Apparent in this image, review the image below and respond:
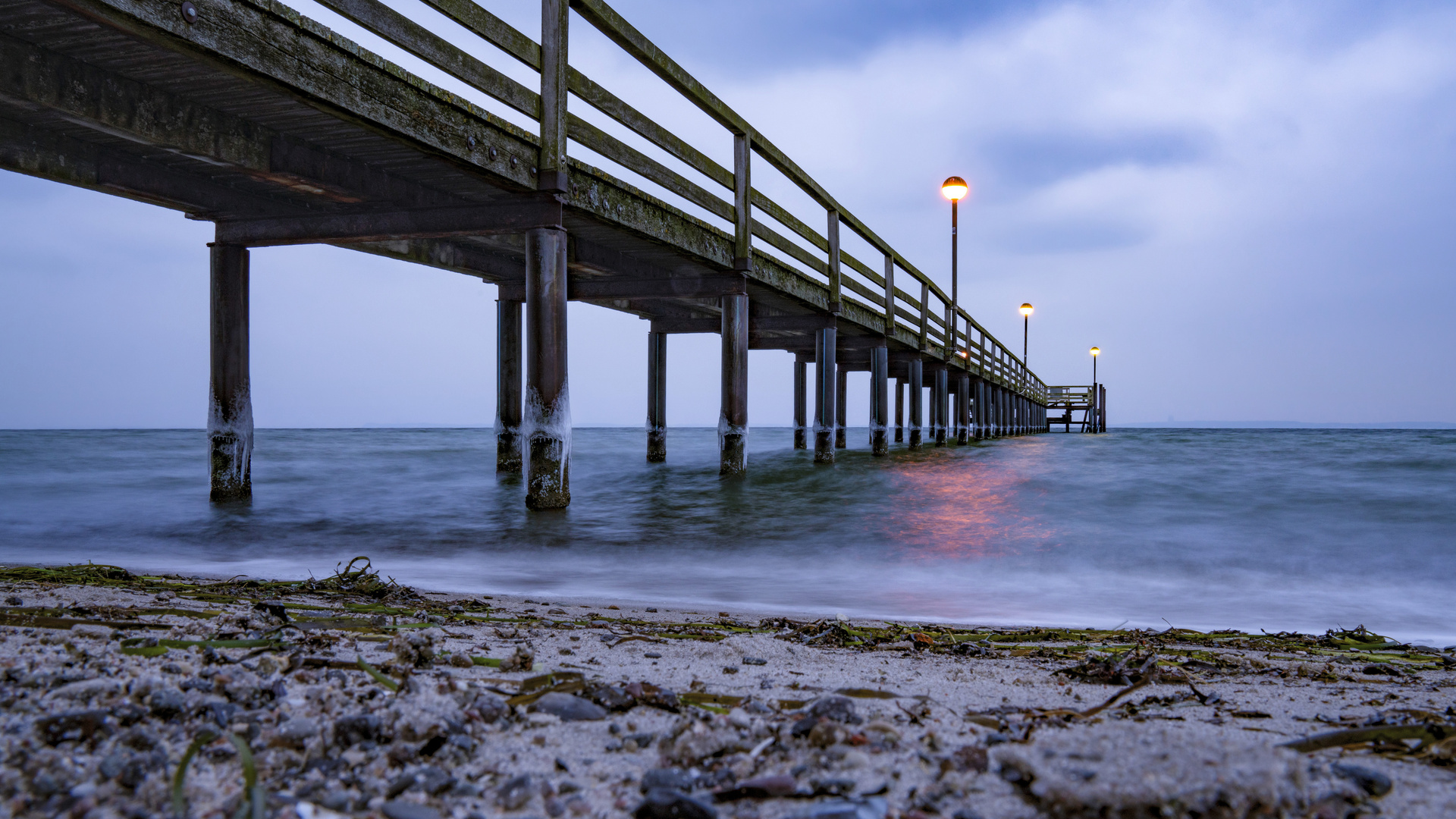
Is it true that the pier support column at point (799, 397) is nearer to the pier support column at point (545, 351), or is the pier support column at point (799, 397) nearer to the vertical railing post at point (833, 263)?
the vertical railing post at point (833, 263)

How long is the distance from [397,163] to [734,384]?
551 centimetres

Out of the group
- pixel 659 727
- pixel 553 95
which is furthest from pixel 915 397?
pixel 659 727

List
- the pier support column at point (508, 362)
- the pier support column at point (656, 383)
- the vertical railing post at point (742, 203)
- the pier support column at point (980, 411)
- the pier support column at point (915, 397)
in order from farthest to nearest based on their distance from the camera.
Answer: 1. the pier support column at point (980, 411)
2. the pier support column at point (915, 397)
3. the pier support column at point (656, 383)
4. the pier support column at point (508, 362)
5. the vertical railing post at point (742, 203)

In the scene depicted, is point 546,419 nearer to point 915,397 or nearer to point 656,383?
point 656,383

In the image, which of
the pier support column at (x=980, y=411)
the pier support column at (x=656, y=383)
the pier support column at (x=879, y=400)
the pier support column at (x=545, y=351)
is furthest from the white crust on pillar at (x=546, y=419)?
the pier support column at (x=980, y=411)

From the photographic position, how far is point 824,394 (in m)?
14.0

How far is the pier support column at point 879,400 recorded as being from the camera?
674 inches

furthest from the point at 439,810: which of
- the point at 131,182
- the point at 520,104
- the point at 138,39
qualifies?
the point at 131,182

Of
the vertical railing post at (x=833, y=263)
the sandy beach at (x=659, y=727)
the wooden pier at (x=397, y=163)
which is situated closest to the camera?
the sandy beach at (x=659, y=727)

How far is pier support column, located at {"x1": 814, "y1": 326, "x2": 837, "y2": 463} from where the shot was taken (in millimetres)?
13742

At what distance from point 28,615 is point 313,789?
7.36 feet

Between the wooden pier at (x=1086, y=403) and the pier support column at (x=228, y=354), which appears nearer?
the pier support column at (x=228, y=354)

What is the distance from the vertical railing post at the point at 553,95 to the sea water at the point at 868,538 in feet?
10.6

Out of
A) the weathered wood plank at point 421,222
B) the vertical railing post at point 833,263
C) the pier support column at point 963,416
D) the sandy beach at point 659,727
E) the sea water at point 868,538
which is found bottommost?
the sea water at point 868,538
